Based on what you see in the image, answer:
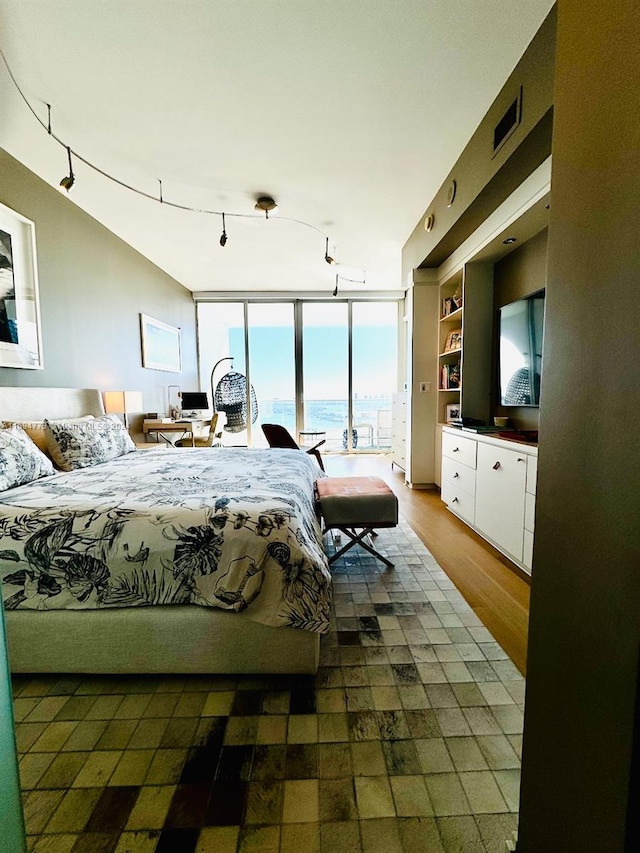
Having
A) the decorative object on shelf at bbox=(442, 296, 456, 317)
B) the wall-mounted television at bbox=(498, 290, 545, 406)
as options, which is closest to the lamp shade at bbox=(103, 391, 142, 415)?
the decorative object on shelf at bbox=(442, 296, 456, 317)

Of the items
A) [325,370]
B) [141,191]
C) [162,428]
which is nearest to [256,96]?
[141,191]

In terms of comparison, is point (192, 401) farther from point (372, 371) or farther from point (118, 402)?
point (372, 371)

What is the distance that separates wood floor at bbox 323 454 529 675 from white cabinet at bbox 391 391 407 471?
796mm

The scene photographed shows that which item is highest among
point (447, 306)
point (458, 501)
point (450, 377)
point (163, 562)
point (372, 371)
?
point (447, 306)

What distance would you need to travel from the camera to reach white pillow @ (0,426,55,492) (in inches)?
73.4

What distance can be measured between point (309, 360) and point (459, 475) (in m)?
3.93

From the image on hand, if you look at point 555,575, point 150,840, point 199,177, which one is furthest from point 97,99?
point 150,840

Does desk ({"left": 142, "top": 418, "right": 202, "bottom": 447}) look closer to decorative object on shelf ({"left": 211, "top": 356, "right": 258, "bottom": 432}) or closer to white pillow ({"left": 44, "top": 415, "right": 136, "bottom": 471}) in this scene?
white pillow ({"left": 44, "top": 415, "right": 136, "bottom": 471})

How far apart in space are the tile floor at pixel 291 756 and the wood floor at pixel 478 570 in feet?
0.50

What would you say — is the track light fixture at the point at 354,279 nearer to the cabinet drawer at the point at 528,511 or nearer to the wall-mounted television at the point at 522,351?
the wall-mounted television at the point at 522,351

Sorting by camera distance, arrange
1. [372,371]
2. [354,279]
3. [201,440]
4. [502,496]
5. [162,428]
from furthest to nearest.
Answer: [372,371] → [354,279] → [201,440] → [162,428] → [502,496]

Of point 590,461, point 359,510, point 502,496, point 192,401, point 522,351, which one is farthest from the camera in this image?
point 192,401

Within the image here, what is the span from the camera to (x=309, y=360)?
6395mm

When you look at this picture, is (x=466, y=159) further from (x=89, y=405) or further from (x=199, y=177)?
(x=89, y=405)
